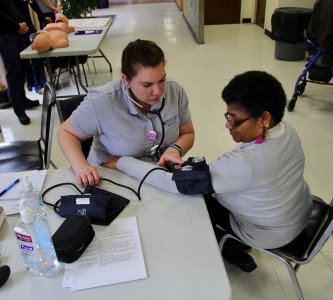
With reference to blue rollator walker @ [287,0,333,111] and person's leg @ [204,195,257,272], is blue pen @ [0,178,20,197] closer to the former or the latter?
person's leg @ [204,195,257,272]

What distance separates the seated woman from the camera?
1189 mm

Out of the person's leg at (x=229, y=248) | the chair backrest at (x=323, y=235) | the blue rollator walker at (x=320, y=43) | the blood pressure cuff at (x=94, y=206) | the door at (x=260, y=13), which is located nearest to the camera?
the blood pressure cuff at (x=94, y=206)

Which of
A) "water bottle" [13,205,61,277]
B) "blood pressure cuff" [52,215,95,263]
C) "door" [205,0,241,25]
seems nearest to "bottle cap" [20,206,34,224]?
"water bottle" [13,205,61,277]

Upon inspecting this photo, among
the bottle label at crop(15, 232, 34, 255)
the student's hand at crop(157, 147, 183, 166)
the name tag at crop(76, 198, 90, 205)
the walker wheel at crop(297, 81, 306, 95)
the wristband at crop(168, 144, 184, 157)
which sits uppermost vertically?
the bottle label at crop(15, 232, 34, 255)

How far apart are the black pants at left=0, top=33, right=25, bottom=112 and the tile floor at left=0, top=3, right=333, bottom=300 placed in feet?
0.88

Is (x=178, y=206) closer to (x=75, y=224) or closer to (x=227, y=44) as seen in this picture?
(x=75, y=224)

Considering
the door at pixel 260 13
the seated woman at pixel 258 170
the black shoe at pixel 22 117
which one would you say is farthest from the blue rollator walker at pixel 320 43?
the door at pixel 260 13

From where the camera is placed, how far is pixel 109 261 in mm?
953

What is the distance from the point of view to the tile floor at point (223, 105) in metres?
1.74

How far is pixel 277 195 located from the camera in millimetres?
1268

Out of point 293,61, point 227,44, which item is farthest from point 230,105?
point 227,44

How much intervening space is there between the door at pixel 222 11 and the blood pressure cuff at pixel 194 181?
696cm

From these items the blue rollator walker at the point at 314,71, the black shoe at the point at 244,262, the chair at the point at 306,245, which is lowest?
the black shoe at the point at 244,262

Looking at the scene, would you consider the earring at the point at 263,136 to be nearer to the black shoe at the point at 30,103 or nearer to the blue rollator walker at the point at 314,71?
the blue rollator walker at the point at 314,71
